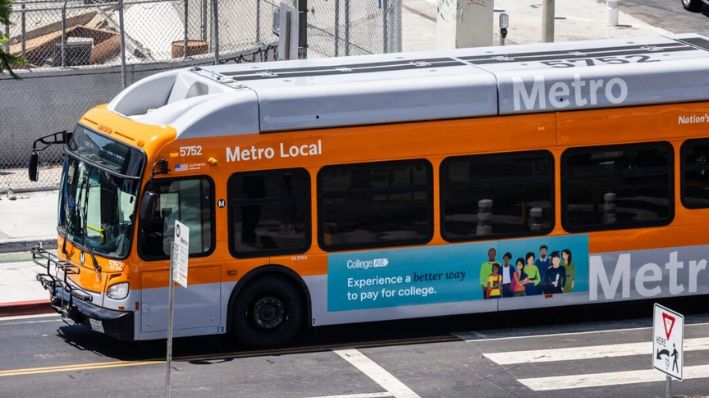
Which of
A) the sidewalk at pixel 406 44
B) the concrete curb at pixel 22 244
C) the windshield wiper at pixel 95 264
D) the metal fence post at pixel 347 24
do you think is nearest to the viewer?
the windshield wiper at pixel 95 264

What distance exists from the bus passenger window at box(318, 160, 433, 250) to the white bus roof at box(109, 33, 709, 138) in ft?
1.80

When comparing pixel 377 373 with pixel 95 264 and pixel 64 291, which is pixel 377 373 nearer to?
pixel 95 264

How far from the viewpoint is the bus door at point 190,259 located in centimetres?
1503

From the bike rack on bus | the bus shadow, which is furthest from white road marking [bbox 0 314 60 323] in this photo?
the bike rack on bus

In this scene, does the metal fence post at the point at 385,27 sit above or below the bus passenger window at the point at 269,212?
above

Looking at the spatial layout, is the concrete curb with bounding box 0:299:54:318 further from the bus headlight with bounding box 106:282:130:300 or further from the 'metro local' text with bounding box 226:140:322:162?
the 'metro local' text with bounding box 226:140:322:162

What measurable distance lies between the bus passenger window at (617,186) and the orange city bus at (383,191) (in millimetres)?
23

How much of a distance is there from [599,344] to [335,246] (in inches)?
Answer: 126

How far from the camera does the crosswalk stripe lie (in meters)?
15.5

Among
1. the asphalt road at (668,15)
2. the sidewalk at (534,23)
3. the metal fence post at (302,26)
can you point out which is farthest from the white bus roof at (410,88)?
the asphalt road at (668,15)

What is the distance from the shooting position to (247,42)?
2700 cm

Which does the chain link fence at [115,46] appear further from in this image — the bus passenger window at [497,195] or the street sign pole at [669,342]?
the street sign pole at [669,342]

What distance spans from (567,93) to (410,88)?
186 centimetres

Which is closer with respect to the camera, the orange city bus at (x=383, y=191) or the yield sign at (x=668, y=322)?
the yield sign at (x=668, y=322)
